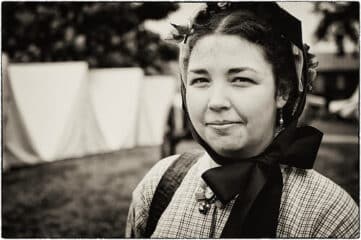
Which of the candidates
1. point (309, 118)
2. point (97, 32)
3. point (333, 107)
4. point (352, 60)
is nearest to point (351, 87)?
point (333, 107)

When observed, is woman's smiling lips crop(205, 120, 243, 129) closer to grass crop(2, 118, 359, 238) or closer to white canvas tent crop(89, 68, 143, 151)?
grass crop(2, 118, 359, 238)

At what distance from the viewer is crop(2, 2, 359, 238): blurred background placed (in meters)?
1.77

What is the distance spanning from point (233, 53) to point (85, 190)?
6.71 ft

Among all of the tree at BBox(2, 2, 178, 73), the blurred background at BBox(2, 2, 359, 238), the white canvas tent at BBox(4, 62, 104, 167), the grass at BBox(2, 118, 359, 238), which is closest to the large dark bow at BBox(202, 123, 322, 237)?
the blurred background at BBox(2, 2, 359, 238)

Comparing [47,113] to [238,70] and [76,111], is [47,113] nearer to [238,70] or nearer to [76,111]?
[76,111]

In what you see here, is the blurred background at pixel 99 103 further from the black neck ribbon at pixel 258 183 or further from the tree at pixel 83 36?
the black neck ribbon at pixel 258 183

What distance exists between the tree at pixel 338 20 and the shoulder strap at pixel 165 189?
778 millimetres

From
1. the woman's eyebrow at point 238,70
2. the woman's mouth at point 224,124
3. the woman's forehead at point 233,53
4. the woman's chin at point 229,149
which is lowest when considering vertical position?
the woman's chin at point 229,149

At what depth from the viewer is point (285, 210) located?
95cm

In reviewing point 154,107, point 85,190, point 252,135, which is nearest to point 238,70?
point 252,135

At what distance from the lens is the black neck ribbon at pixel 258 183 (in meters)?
0.96

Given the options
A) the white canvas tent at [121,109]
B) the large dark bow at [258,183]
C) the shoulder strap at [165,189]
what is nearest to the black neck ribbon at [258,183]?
the large dark bow at [258,183]

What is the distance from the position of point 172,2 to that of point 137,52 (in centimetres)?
115

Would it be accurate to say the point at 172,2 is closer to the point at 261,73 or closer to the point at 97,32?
the point at 261,73
